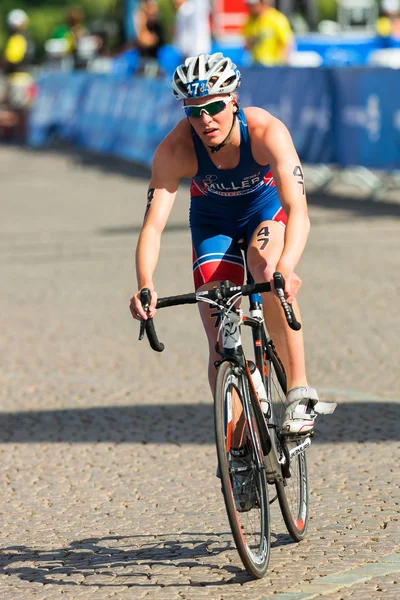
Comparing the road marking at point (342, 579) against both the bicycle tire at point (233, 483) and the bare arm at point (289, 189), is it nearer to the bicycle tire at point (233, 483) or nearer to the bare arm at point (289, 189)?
the bicycle tire at point (233, 483)

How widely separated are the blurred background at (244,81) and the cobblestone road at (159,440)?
9.34ft

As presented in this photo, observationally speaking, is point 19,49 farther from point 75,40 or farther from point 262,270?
point 262,270

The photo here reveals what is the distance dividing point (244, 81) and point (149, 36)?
Answer: 7.00 meters

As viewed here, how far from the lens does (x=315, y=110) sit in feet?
55.9

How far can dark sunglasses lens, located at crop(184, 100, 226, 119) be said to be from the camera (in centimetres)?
497

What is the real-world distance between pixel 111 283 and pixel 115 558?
692 cm

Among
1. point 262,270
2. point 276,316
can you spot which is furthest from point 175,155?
point 276,316

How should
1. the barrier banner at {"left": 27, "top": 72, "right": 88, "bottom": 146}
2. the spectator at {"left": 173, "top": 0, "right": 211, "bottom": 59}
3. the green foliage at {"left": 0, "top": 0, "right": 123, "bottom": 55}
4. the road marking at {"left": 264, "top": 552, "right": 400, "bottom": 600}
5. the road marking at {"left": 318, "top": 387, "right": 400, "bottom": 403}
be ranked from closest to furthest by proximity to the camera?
the road marking at {"left": 264, "top": 552, "right": 400, "bottom": 600} < the road marking at {"left": 318, "top": 387, "right": 400, "bottom": 403} < the spectator at {"left": 173, "top": 0, "right": 211, "bottom": 59} < the barrier banner at {"left": 27, "top": 72, "right": 88, "bottom": 146} < the green foliage at {"left": 0, "top": 0, "right": 123, "bottom": 55}

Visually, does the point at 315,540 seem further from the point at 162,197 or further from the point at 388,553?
the point at 162,197

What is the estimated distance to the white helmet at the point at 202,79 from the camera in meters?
4.93

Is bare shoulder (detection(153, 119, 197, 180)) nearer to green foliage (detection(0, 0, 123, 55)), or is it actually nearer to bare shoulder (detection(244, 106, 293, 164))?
bare shoulder (detection(244, 106, 293, 164))

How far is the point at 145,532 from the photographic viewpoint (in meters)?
5.30

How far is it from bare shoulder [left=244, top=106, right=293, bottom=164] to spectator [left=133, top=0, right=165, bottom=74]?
65.2ft

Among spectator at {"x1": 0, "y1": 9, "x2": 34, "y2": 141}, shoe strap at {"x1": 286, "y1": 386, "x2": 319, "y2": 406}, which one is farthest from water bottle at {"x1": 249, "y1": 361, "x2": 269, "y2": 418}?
spectator at {"x1": 0, "y1": 9, "x2": 34, "y2": 141}
